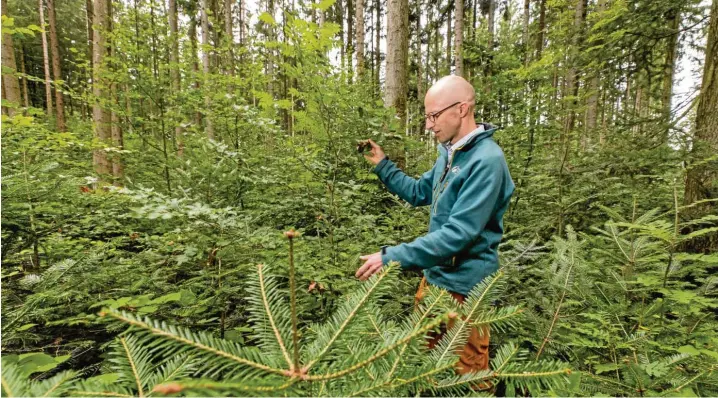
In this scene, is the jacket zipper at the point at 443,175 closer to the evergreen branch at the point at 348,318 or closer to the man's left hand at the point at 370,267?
the man's left hand at the point at 370,267

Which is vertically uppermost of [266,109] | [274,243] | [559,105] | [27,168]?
[559,105]

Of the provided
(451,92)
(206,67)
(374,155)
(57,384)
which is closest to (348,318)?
(57,384)

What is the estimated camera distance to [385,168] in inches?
114

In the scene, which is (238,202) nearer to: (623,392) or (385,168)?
(385,168)

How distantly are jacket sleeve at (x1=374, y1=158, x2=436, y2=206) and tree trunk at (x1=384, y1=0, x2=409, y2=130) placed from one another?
1.96 meters

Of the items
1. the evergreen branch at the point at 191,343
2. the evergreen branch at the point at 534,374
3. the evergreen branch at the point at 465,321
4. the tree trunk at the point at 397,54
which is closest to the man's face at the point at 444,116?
the evergreen branch at the point at 465,321

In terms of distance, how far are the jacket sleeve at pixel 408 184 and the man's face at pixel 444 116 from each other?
582 millimetres

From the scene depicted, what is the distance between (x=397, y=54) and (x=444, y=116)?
3063 mm

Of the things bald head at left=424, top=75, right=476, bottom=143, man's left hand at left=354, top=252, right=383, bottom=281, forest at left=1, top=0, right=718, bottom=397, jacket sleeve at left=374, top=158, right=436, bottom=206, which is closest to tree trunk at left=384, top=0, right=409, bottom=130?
forest at left=1, top=0, right=718, bottom=397

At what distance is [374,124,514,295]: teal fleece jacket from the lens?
1.69 metres

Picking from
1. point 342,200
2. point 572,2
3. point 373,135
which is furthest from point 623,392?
point 572,2

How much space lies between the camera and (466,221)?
173 centimetres

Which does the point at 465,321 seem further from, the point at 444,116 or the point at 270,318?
the point at 444,116

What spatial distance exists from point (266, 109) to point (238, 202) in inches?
52.4
